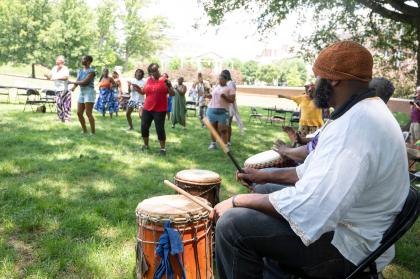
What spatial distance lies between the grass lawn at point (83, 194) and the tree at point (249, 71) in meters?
71.7

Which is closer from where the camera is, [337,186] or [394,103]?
[337,186]

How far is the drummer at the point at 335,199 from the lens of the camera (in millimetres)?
1768

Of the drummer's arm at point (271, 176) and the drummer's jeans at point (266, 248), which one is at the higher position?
the drummer's arm at point (271, 176)

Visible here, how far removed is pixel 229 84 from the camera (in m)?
8.83

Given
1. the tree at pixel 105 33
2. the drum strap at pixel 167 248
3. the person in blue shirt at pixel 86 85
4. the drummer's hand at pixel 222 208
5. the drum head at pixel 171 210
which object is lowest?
the drum strap at pixel 167 248

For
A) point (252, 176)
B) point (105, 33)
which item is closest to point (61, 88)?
point (252, 176)

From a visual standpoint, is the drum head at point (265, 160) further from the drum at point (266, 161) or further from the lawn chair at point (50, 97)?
the lawn chair at point (50, 97)

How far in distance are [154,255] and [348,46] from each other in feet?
5.86

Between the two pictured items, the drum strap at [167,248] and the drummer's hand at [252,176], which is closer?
the drum strap at [167,248]

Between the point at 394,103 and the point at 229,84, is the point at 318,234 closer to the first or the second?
the point at 229,84

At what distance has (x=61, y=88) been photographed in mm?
11570

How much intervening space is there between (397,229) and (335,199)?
1.38 feet

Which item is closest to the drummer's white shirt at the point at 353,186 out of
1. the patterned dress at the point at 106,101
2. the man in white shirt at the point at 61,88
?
the man in white shirt at the point at 61,88

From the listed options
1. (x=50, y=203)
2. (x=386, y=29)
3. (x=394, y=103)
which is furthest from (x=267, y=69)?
(x=50, y=203)
